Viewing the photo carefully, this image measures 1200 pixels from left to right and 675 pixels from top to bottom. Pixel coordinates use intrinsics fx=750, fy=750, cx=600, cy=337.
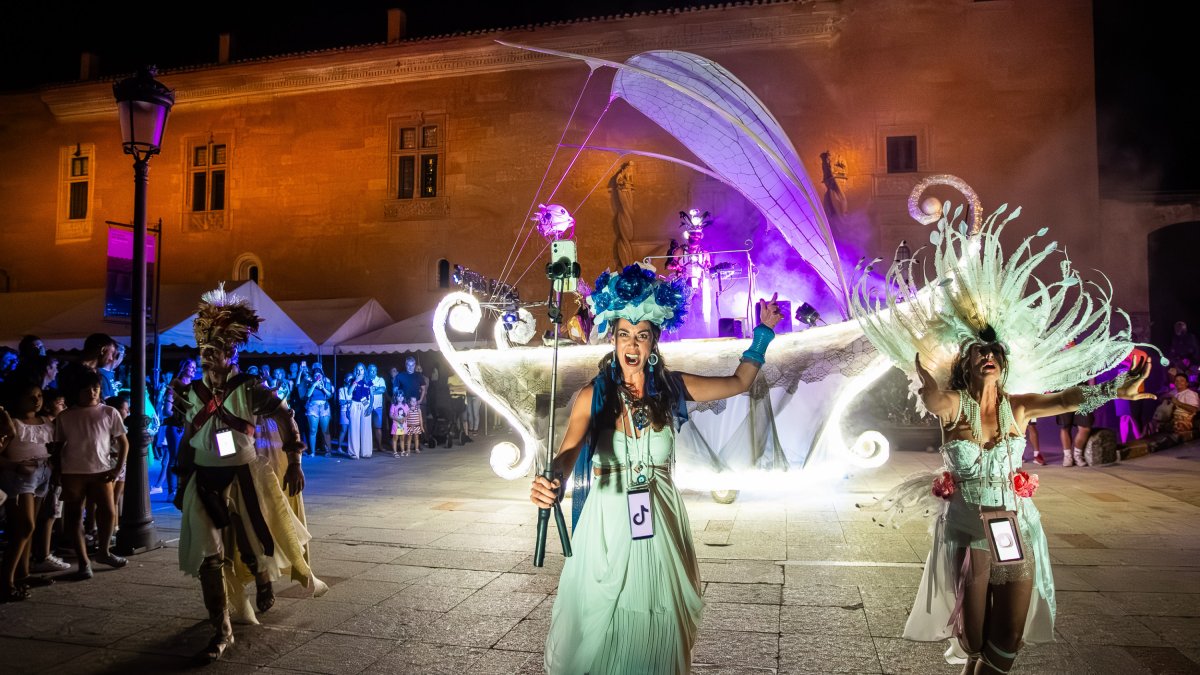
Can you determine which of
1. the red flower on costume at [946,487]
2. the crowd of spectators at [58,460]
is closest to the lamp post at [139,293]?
the crowd of spectators at [58,460]

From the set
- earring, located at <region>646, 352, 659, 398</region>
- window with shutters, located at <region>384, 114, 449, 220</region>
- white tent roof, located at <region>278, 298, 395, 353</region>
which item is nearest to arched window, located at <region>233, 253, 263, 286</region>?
white tent roof, located at <region>278, 298, 395, 353</region>

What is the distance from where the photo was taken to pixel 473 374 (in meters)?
8.64

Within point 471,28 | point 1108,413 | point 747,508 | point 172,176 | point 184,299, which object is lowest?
point 747,508

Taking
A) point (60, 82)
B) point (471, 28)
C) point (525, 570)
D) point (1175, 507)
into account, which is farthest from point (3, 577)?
point (60, 82)

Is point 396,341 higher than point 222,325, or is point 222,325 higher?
point 396,341

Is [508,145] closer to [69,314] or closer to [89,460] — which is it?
[69,314]

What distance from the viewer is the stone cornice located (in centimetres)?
1888

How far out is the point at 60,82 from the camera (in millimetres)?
23672

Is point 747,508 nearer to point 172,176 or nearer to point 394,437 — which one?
point 394,437

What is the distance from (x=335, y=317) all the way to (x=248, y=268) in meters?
5.58

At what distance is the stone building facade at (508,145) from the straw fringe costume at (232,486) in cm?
1451

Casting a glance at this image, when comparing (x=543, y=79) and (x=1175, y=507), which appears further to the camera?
(x=543, y=79)

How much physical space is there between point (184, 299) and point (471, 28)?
1107 centimetres

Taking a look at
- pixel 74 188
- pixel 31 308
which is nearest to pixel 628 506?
pixel 31 308
